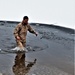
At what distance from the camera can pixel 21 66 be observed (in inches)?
316

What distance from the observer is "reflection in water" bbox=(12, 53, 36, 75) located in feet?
24.4

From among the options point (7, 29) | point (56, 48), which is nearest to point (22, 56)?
point (56, 48)

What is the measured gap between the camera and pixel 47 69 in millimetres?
8109

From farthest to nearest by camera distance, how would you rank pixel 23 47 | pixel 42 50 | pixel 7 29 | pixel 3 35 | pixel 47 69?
pixel 7 29 < pixel 3 35 < pixel 42 50 < pixel 23 47 < pixel 47 69

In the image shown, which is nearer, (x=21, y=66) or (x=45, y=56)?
(x=21, y=66)

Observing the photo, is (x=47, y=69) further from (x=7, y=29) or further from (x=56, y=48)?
(x=7, y=29)

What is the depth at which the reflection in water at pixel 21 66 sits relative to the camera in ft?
24.4

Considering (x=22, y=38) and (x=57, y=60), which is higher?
(x=22, y=38)

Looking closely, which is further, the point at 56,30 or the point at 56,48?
the point at 56,30

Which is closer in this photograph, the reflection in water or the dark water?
the reflection in water

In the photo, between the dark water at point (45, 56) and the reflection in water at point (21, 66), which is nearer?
the reflection in water at point (21, 66)

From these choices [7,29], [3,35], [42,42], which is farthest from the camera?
[7,29]

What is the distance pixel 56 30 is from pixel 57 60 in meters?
7.93

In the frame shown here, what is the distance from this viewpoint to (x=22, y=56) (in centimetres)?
935
